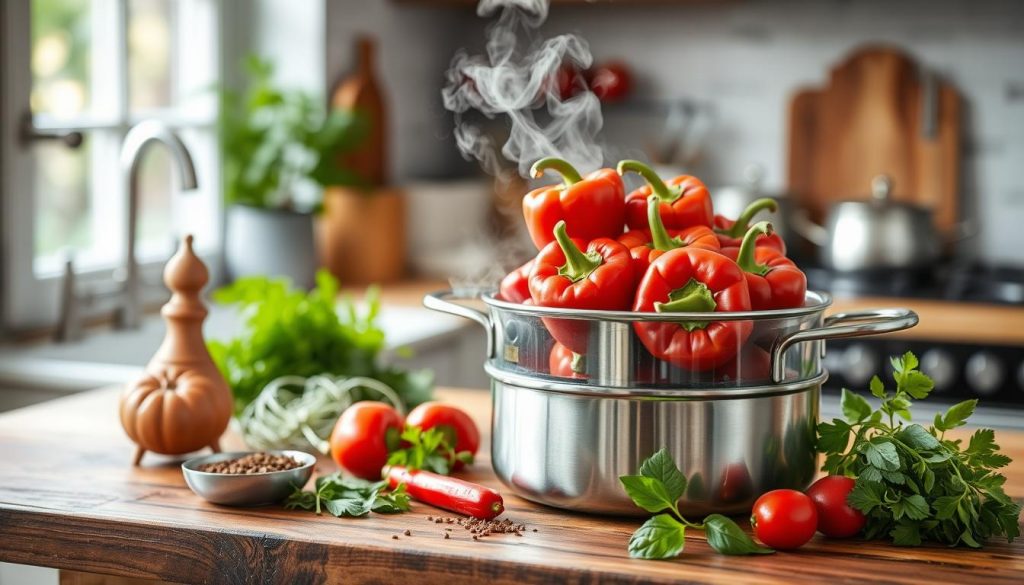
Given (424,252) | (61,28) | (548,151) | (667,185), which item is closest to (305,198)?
(424,252)

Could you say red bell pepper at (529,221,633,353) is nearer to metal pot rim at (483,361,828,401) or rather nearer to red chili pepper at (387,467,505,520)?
metal pot rim at (483,361,828,401)

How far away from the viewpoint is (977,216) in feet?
11.5

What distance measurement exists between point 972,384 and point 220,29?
199cm

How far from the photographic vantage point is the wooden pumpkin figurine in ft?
4.74

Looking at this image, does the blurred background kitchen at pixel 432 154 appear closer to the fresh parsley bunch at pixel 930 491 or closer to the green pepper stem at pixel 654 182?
the green pepper stem at pixel 654 182

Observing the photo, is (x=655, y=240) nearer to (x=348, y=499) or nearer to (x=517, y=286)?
(x=517, y=286)

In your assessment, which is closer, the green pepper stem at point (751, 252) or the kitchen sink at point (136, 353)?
the green pepper stem at point (751, 252)

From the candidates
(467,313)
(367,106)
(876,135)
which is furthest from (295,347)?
(876,135)

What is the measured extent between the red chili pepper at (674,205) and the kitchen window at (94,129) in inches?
57.5

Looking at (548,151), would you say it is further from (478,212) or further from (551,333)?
(478,212)

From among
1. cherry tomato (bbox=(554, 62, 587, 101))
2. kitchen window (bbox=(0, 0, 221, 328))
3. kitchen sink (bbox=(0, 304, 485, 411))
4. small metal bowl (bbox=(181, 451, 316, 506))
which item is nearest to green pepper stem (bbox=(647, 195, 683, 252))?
small metal bowl (bbox=(181, 451, 316, 506))

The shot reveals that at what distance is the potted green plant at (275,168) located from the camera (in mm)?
3014

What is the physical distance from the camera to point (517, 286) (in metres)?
1.30

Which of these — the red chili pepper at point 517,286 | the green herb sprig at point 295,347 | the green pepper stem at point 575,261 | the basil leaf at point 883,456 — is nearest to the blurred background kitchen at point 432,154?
the green herb sprig at point 295,347
